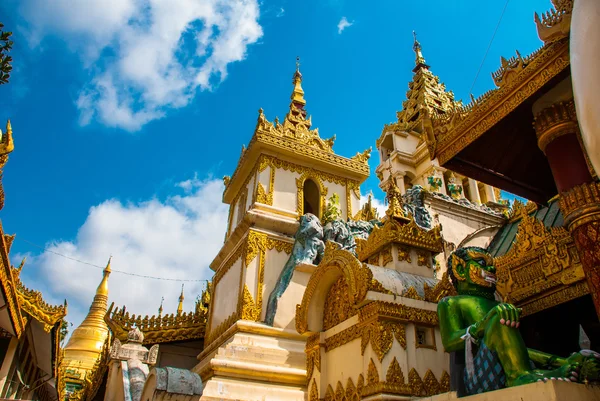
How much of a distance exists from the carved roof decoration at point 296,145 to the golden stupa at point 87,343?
18066 millimetres

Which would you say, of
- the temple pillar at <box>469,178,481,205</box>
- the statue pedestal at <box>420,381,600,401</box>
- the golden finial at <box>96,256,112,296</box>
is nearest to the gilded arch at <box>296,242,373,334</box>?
the statue pedestal at <box>420,381,600,401</box>

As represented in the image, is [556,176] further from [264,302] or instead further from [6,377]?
[6,377]

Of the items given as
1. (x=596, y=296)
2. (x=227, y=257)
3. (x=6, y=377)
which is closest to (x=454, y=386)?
(x=596, y=296)

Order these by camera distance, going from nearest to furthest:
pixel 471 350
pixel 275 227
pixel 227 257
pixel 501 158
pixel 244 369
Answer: pixel 471 350 < pixel 501 158 < pixel 244 369 < pixel 275 227 < pixel 227 257

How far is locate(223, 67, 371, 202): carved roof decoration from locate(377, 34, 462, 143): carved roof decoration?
19.9 ft

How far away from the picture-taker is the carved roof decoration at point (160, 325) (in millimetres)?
13414

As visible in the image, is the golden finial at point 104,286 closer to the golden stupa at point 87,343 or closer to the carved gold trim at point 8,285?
the golden stupa at point 87,343

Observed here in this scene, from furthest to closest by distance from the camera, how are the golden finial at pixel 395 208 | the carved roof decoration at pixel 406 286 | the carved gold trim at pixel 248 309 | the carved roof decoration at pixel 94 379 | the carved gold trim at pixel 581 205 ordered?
the carved roof decoration at pixel 94 379 → the carved gold trim at pixel 248 309 → the golden finial at pixel 395 208 → the carved roof decoration at pixel 406 286 → the carved gold trim at pixel 581 205

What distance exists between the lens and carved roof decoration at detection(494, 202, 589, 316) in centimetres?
520

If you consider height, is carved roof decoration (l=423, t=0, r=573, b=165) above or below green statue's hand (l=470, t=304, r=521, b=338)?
above

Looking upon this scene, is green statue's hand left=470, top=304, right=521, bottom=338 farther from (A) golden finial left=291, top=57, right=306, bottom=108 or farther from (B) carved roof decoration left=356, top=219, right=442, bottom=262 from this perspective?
(A) golden finial left=291, top=57, right=306, bottom=108

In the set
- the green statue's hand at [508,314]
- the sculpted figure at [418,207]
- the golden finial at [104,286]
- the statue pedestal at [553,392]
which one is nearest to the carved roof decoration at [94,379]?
the sculpted figure at [418,207]

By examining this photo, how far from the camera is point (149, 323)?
14.0 metres

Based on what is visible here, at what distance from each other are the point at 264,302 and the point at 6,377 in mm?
8290
